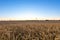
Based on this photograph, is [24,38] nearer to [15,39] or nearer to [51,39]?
[15,39]

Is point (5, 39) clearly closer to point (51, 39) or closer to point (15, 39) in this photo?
point (15, 39)

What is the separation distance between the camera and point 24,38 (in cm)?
1125

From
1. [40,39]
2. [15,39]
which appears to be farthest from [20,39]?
[40,39]

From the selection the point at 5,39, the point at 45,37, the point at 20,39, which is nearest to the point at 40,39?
the point at 45,37

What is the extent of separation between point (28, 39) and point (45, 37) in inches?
44.3

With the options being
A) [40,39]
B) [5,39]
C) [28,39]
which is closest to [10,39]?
[5,39]

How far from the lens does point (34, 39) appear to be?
11062 millimetres

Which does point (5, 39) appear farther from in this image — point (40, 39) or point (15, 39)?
point (40, 39)

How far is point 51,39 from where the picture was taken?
1171 cm

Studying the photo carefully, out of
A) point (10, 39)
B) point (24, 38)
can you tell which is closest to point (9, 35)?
point (10, 39)

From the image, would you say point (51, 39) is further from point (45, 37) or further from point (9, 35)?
point (9, 35)

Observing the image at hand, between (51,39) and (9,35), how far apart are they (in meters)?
2.58

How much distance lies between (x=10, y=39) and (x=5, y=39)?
0.97 ft

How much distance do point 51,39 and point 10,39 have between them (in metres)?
2.49
